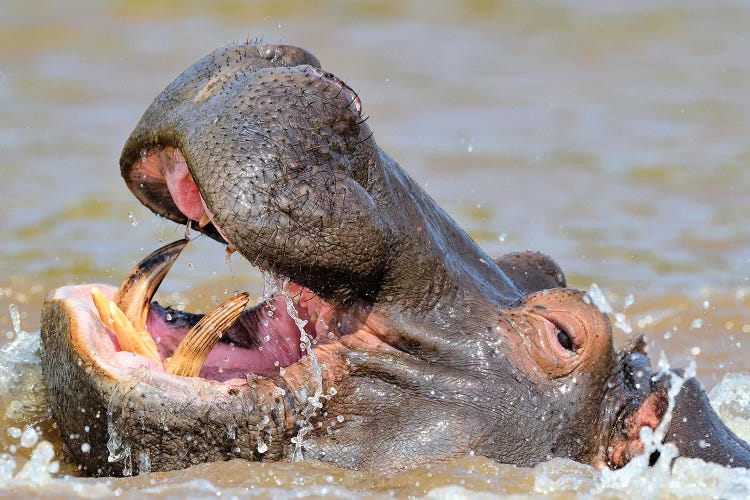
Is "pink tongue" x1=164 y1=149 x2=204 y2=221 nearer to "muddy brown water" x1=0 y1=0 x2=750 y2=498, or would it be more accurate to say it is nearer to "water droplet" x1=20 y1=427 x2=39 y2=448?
"muddy brown water" x1=0 y1=0 x2=750 y2=498

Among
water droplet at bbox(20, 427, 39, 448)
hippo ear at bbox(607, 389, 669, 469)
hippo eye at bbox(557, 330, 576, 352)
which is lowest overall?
water droplet at bbox(20, 427, 39, 448)

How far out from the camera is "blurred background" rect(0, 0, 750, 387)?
8531 millimetres

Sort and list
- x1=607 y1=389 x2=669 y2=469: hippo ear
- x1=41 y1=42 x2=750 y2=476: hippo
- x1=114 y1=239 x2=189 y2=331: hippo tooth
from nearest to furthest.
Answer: x1=41 y1=42 x2=750 y2=476: hippo
x1=114 y1=239 x2=189 y2=331: hippo tooth
x1=607 y1=389 x2=669 y2=469: hippo ear

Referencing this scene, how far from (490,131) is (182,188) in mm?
8819

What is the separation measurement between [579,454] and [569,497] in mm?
171

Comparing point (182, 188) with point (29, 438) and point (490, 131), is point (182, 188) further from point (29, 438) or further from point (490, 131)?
point (490, 131)

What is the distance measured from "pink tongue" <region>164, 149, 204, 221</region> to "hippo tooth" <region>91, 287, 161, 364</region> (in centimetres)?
39

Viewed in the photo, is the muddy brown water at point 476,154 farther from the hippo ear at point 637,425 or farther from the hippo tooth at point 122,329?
the hippo tooth at point 122,329

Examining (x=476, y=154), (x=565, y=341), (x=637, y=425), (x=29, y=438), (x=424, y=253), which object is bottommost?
(x=29, y=438)

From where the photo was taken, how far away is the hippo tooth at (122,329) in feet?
13.4

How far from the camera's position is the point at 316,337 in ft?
14.0

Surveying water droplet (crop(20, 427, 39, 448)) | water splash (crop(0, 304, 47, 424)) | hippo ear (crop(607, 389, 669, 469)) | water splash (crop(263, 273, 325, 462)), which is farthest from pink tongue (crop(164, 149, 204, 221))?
hippo ear (crop(607, 389, 669, 469))

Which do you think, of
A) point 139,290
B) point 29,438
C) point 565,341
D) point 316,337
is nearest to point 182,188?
point 139,290

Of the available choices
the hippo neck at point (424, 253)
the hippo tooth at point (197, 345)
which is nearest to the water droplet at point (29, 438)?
the hippo tooth at point (197, 345)
